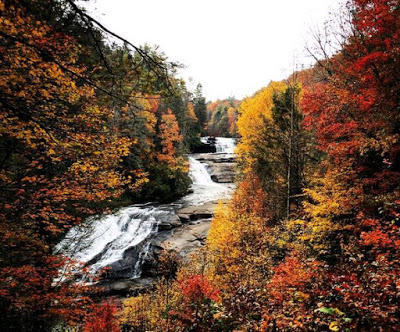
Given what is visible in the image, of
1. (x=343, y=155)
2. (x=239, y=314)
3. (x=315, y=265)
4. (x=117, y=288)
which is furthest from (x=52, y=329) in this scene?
(x=343, y=155)

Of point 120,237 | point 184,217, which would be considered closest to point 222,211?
point 184,217

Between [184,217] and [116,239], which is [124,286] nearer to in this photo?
[116,239]

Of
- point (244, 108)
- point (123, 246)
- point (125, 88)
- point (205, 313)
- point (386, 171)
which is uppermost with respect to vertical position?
point (244, 108)

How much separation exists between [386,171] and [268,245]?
622cm

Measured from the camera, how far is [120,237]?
1556cm

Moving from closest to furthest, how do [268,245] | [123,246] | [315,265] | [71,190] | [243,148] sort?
[71,190] < [315,265] < [268,245] < [123,246] < [243,148]

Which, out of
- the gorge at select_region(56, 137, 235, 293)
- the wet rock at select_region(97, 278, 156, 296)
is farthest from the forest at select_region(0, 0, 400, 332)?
the gorge at select_region(56, 137, 235, 293)

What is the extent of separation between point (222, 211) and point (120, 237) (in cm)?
765

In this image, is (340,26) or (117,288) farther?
(117,288)

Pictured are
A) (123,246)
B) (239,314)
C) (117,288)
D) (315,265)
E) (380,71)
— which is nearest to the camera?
(239,314)

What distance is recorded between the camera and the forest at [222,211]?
3709mm

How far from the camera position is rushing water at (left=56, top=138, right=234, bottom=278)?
41.4 ft

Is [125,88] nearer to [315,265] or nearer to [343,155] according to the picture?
[315,265]

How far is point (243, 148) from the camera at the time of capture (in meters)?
19.6
